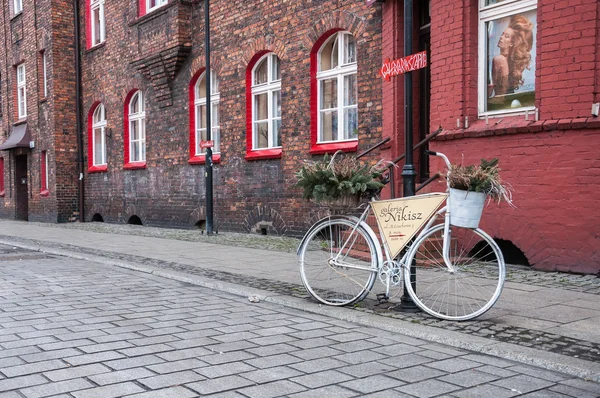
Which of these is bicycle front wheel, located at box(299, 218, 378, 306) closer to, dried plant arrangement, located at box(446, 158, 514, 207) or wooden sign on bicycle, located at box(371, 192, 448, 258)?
wooden sign on bicycle, located at box(371, 192, 448, 258)

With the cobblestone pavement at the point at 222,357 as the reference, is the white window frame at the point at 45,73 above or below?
above

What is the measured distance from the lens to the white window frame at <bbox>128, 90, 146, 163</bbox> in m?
19.2

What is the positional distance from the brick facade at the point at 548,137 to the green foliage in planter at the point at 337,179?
9.62 ft

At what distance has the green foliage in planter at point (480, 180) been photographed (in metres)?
5.23

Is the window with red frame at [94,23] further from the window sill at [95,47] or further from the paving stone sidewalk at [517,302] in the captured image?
the paving stone sidewalk at [517,302]

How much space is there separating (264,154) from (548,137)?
7275 mm

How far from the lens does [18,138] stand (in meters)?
24.3

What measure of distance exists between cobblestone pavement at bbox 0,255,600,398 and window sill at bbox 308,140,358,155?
604 cm

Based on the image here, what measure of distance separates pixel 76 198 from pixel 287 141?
38.3 ft

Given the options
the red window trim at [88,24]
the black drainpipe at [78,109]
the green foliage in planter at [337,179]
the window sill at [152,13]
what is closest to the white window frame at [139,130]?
the window sill at [152,13]

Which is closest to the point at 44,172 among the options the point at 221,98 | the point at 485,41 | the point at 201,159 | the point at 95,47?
the point at 95,47

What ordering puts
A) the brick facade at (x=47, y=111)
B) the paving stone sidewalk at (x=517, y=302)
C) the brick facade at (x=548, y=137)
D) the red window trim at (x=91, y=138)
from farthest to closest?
the brick facade at (x=47, y=111) < the red window trim at (x=91, y=138) < the brick facade at (x=548, y=137) < the paving stone sidewalk at (x=517, y=302)

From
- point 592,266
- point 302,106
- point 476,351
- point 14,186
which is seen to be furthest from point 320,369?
point 14,186

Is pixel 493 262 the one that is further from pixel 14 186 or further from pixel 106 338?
pixel 14 186
